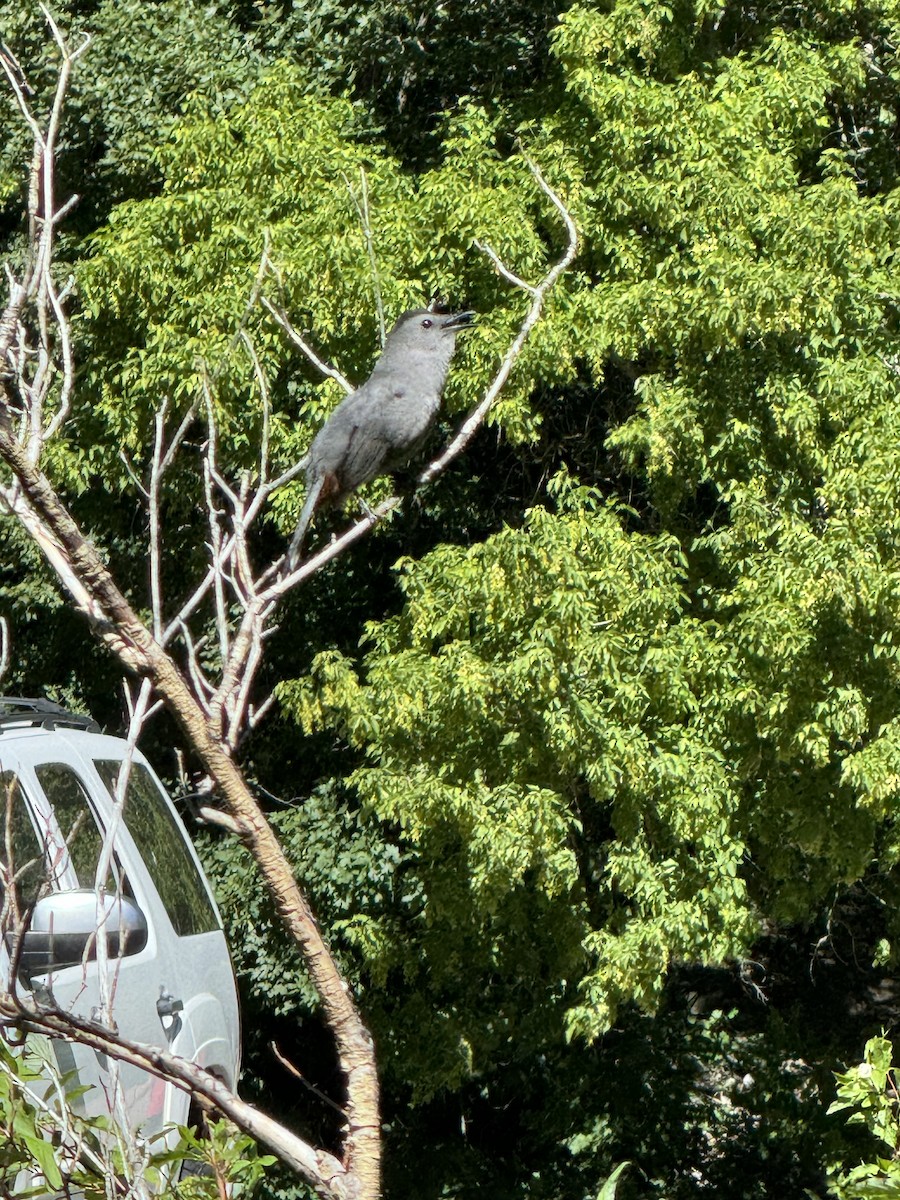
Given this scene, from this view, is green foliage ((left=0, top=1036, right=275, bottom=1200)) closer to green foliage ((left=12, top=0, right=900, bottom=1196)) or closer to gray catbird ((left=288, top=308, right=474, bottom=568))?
gray catbird ((left=288, top=308, right=474, bottom=568))

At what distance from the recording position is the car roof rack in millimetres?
4809

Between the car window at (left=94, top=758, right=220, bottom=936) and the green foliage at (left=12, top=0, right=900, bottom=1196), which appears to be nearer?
the car window at (left=94, top=758, right=220, bottom=936)

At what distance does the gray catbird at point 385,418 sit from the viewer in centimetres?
557

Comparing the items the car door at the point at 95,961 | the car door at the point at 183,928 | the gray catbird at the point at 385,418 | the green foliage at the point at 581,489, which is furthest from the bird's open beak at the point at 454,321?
the car door at the point at 95,961

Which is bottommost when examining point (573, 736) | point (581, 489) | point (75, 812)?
point (573, 736)

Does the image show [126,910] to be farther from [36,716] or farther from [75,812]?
[36,716]

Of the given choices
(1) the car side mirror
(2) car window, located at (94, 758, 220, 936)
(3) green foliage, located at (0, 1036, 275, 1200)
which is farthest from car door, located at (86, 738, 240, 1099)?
(3) green foliage, located at (0, 1036, 275, 1200)

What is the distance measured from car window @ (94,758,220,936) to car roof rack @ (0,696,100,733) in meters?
0.17

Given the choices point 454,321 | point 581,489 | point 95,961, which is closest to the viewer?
point 95,961

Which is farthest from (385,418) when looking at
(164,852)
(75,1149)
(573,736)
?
(75,1149)

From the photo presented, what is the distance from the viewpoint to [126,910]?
4.04m

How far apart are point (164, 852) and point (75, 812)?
3.14ft

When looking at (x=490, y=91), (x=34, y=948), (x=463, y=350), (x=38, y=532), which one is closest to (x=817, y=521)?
(x=463, y=350)

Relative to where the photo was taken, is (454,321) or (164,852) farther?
(454,321)
